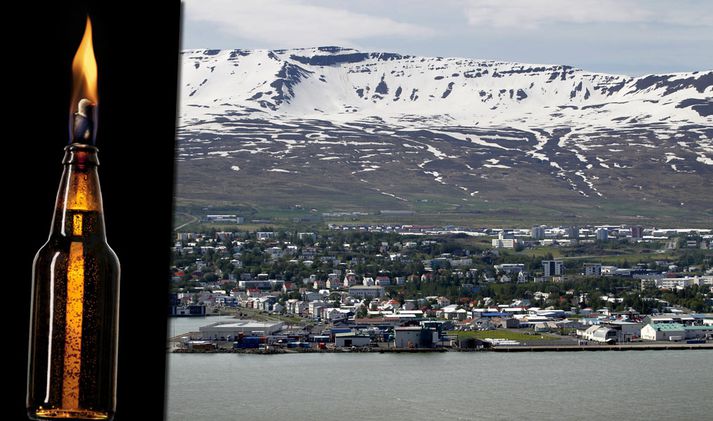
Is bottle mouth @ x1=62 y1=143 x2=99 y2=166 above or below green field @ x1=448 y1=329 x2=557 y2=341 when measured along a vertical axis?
above

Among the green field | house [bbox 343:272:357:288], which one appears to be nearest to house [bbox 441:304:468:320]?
the green field

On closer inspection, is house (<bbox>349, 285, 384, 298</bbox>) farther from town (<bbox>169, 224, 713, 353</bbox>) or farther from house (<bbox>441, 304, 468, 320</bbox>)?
house (<bbox>441, 304, 468, 320</bbox>)

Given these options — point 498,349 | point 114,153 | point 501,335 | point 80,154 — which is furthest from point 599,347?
point 80,154

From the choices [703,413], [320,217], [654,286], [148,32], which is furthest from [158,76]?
[320,217]

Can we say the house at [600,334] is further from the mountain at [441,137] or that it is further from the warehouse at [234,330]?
the mountain at [441,137]

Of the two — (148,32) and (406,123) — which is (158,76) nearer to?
(148,32)

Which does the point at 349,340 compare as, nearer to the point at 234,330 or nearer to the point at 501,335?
the point at 234,330

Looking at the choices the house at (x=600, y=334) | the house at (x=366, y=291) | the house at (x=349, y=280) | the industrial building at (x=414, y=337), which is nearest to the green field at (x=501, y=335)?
the house at (x=600, y=334)
